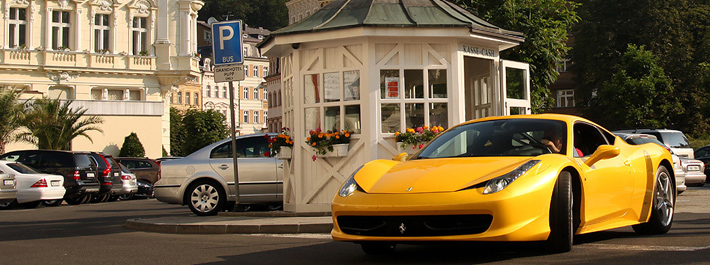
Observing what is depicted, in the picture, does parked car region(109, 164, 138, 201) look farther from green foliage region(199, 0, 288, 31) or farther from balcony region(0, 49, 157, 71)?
green foliage region(199, 0, 288, 31)

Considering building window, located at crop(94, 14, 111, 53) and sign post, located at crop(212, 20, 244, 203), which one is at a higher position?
building window, located at crop(94, 14, 111, 53)

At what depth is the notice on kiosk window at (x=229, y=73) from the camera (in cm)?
1546

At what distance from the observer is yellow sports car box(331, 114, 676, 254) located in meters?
7.23

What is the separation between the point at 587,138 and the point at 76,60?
56.0m

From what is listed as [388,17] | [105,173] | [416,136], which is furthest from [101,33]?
[416,136]

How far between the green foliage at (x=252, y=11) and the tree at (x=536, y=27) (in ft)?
317

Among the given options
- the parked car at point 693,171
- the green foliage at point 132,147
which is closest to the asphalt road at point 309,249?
the parked car at point 693,171

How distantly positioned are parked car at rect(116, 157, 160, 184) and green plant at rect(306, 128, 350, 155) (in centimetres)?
1972

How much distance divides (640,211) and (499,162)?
230 centimetres

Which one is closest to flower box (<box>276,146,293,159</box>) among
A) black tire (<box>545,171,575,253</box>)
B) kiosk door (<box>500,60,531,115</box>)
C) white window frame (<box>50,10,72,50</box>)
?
kiosk door (<box>500,60,531,115</box>)

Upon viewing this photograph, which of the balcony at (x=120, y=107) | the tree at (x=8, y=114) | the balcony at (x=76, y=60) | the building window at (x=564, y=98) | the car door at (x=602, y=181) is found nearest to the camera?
the car door at (x=602, y=181)

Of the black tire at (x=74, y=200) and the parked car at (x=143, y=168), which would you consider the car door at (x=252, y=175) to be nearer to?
the black tire at (x=74, y=200)

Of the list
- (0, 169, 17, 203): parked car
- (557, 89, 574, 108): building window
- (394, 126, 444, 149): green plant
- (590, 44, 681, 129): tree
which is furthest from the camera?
(557, 89, 574, 108): building window

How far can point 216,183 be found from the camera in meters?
17.2
